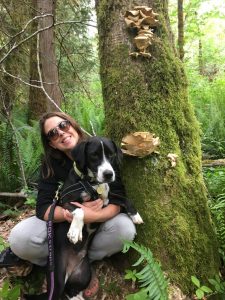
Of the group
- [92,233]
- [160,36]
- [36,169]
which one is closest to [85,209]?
[92,233]

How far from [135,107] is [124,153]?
0.41 metres

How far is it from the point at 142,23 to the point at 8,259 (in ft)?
7.69

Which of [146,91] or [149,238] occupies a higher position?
[146,91]

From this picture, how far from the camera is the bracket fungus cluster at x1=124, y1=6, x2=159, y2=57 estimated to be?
10.00 feet

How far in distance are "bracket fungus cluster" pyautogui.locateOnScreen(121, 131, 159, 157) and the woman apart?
0.34m

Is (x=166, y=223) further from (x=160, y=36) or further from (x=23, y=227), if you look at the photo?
(x=160, y=36)

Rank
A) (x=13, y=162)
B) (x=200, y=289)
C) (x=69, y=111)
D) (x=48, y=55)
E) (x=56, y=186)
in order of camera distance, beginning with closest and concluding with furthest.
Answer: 1. (x=200, y=289)
2. (x=56, y=186)
3. (x=13, y=162)
4. (x=48, y=55)
5. (x=69, y=111)

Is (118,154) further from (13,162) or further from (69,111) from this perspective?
(69,111)

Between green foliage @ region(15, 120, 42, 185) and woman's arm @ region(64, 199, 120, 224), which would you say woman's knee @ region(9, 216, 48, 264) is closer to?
woman's arm @ region(64, 199, 120, 224)

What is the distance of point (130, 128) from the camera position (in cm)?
314

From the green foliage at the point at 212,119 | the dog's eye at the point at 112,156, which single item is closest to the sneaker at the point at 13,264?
the dog's eye at the point at 112,156

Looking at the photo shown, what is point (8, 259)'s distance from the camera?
10.5ft

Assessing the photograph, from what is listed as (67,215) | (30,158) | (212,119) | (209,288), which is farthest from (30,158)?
(209,288)

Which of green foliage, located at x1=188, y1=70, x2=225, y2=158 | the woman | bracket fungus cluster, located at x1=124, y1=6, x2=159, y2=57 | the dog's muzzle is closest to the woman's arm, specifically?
the woman
